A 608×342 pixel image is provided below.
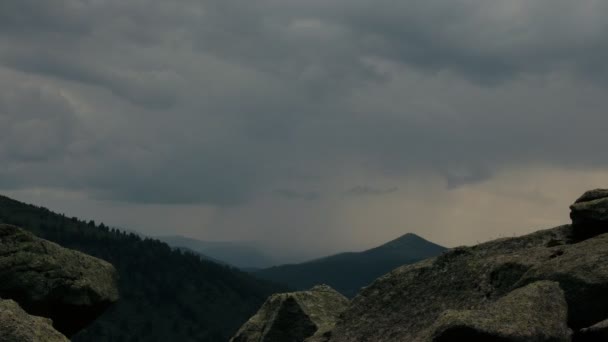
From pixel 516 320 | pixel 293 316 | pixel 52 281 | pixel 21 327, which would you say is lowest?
pixel 293 316

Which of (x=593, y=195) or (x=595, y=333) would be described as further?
(x=593, y=195)

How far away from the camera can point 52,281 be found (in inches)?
1259

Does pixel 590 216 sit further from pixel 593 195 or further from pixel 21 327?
pixel 21 327

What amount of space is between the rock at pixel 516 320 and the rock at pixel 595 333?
533 millimetres

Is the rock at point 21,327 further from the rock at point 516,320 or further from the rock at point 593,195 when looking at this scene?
the rock at point 593,195

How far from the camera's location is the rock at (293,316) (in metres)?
38.3

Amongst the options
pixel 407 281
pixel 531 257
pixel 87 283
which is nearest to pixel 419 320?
pixel 407 281

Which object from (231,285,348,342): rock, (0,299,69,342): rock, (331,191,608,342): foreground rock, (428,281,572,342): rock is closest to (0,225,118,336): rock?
(231,285,348,342): rock

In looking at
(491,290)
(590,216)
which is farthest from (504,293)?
(590,216)

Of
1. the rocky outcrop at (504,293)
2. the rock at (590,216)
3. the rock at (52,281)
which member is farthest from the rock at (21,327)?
the rock at (590,216)

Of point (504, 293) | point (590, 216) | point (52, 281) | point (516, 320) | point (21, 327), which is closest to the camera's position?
point (516, 320)

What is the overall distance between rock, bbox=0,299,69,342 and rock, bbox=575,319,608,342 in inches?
626

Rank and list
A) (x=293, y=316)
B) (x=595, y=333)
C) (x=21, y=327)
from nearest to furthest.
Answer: (x=21, y=327), (x=595, y=333), (x=293, y=316)

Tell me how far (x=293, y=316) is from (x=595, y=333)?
21.8 metres
